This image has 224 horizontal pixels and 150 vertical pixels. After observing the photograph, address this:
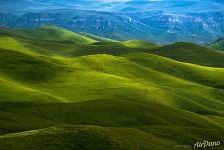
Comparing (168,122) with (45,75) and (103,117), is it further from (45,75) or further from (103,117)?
(45,75)

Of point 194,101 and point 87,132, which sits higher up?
point 87,132

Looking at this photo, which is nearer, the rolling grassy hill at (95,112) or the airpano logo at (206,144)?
the rolling grassy hill at (95,112)

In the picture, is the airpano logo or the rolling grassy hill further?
the airpano logo

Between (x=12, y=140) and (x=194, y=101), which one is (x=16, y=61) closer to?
(x=194, y=101)

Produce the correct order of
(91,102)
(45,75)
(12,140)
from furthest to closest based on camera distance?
(45,75) → (91,102) → (12,140)

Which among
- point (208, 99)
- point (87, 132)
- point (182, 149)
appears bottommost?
point (208, 99)

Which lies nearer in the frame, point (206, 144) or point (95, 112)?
point (206, 144)

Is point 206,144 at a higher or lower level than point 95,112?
higher

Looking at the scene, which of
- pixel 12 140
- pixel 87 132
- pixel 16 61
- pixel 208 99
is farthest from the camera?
pixel 16 61

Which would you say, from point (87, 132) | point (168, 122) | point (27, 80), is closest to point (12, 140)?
point (87, 132)

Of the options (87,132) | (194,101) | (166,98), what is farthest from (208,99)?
(87,132)

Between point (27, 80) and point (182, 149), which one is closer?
point (182, 149)
